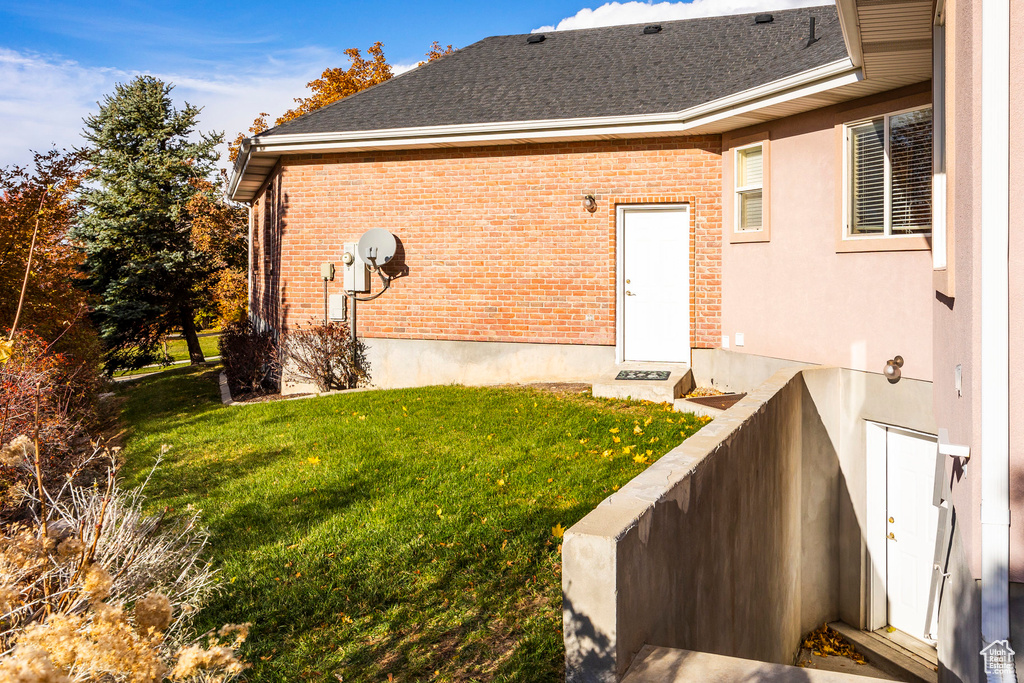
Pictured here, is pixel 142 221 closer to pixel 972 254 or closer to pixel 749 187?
pixel 749 187

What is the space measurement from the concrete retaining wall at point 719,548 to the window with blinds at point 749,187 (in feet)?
8.74

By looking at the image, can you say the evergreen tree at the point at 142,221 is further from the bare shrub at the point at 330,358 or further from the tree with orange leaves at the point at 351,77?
the bare shrub at the point at 330,358

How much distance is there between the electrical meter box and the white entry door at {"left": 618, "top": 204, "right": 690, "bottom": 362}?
4.13m

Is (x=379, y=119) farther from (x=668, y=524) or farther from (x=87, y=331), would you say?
(x=668, y=524)

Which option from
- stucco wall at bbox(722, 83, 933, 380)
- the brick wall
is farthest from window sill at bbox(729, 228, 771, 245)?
the brick wall

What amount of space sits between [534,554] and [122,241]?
22.3 meters

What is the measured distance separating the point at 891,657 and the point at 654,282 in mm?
5740

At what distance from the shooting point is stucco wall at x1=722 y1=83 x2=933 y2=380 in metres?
7.94

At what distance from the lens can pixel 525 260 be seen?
39.0 ft

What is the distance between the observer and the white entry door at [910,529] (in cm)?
809

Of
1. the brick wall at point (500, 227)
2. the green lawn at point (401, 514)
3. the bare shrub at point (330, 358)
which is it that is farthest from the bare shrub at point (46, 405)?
the brick wall at point (500, 227)

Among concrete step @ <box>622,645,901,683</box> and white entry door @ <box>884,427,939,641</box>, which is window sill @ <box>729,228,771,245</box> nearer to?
white entry door @ <box>884,427,939,641</box>

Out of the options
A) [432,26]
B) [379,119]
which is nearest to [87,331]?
[379,119]

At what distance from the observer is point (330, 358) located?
41.3 feet
